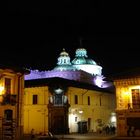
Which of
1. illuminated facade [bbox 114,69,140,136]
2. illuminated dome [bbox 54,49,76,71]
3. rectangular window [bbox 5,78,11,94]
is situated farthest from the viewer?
illuminated dome [bbox 54,49,76,71]

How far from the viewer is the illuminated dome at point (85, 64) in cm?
8562

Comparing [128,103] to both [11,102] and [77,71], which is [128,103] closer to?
[11,102]

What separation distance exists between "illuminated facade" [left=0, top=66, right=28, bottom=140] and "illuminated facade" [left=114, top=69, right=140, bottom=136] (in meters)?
11.0

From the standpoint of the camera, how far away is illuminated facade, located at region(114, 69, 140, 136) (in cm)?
3897

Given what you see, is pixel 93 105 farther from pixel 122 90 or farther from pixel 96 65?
pixel 96 65

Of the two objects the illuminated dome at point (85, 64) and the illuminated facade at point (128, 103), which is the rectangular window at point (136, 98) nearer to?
the illuminated facade at point (128, 103)

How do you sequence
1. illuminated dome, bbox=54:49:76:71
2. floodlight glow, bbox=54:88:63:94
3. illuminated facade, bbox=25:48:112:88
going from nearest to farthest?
floodlight glow, bbox=54:88:63:94 → illuminated facade, bbox=25:48:112:88 → illuminated dome, bbox=54:49:76:71

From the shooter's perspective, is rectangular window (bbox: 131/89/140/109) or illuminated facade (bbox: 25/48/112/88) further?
illuminated facade (bbox: 25/48/112/88)

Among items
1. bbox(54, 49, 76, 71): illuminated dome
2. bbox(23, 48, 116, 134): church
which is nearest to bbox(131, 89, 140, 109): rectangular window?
bbox(23, 48, 116, 134): church

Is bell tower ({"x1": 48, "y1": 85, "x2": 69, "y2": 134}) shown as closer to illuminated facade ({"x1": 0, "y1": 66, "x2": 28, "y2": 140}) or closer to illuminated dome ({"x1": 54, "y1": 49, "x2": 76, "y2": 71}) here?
illuminated facade ({"x1": 0, "y1": 66, "x2": 28, "y2": 140})

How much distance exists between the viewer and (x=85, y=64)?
86.1m


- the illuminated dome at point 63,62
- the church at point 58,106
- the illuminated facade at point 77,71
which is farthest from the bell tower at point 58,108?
the illuminated dome at point 63,62

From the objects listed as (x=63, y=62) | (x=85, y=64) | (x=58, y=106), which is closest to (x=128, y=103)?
(x=58, y=106)

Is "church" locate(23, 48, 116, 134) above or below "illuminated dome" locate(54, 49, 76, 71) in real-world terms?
below
